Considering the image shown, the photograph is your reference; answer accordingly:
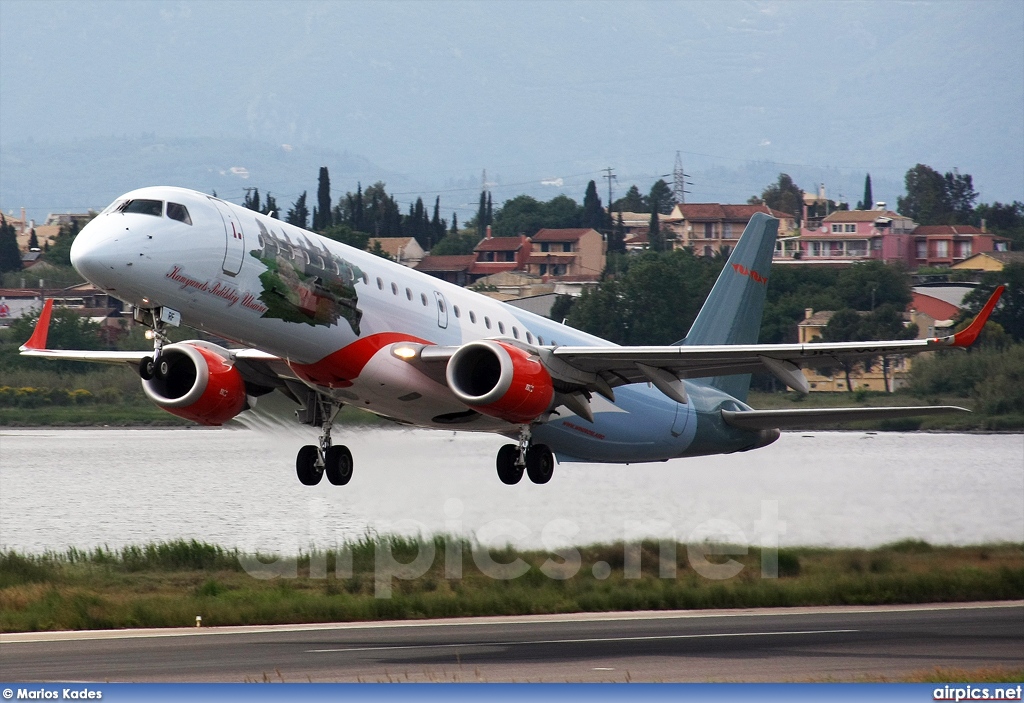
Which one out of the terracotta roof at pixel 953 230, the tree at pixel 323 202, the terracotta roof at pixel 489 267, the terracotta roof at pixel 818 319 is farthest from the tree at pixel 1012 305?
the tree at pixel 323 202

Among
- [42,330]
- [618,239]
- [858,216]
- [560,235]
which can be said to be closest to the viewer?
[42,330]

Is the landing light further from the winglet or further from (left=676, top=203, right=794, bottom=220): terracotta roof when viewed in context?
(left=676, top=203, right=794, bottom=220): terracotta roof

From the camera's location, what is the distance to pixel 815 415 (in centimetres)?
3116

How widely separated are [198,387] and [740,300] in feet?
53.6

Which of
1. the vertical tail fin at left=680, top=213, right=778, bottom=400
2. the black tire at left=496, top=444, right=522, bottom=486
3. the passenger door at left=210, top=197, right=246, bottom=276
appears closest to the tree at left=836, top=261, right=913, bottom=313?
the vertical tail fin at left=680, top=213, right=778, bottom=400

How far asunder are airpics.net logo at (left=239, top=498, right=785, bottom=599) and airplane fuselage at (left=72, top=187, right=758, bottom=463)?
19.6 metres

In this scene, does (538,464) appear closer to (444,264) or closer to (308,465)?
(308,465)

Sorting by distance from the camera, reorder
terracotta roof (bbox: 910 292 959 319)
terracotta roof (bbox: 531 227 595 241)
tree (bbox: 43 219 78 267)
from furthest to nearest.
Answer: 1. terracotta roof (bbox: 531 227 595 241)
2. tree (bbox: 43 219 78 267)
3. terracotta roof (bbox: 910 292 959 319)

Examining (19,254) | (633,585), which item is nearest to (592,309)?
(633,585)

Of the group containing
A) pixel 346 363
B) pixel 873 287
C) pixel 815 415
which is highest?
pixel 873 287

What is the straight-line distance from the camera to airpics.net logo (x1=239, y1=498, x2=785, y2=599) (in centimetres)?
4962

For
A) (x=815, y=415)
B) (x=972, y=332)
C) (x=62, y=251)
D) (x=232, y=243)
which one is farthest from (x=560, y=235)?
(x=972, y=332)

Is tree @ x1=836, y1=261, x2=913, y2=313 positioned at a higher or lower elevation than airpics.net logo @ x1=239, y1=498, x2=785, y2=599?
higher

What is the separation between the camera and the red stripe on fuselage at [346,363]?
2514 cm
